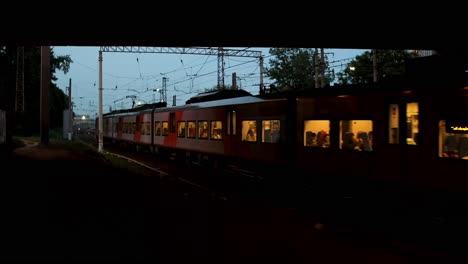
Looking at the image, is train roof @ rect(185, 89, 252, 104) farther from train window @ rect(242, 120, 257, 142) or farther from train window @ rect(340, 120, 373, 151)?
train window @ rect(340, 120, 373, 151)

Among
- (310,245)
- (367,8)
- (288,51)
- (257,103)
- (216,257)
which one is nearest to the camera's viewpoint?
(216,257)

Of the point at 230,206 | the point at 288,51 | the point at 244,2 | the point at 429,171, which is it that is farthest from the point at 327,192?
the point at 288,51

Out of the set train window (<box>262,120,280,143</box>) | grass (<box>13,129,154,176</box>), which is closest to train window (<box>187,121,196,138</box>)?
grass (<box>13,129,154,176</box>)

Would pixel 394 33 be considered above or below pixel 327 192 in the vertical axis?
above

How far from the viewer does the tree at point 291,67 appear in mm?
67438

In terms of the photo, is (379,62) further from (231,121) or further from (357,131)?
(357,131)

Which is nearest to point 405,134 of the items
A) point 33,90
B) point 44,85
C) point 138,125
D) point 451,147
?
point 451,147

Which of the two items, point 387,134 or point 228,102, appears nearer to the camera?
point 387,134

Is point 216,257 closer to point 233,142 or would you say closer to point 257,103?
point 257,103

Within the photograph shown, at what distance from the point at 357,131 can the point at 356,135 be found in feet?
0.41

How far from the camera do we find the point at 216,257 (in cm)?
788

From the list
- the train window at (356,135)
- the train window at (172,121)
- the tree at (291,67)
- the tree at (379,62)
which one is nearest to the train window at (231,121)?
the train window at (356,135)

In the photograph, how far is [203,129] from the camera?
75.8 ft

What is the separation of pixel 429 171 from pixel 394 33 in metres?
8.53
